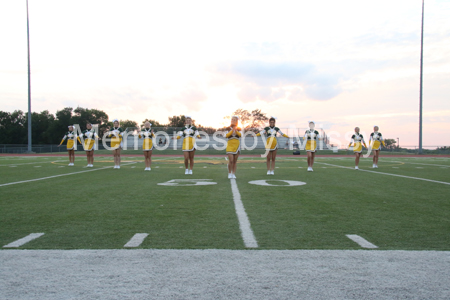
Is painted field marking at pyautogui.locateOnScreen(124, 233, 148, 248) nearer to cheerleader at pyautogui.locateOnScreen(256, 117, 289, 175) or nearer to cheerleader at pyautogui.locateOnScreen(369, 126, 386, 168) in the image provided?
cheerleader at pyautogui.locateOnScreen(256, 117, 289, 175)

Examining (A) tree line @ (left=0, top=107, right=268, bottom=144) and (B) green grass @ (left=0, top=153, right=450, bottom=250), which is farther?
(A) tree line @ (left=0, top=107, right=268, bottom=144)

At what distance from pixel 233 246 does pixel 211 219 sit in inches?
56.6

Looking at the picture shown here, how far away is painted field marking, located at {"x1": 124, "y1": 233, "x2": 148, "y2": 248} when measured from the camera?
3768 mm

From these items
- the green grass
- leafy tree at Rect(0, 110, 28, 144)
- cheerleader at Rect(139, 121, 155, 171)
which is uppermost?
leafy tree at Rect(0, 110, 28, 144)

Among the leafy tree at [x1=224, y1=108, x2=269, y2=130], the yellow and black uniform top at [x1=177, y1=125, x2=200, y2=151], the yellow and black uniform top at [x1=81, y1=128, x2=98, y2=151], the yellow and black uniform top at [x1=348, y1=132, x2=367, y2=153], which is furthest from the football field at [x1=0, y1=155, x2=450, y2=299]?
the leafy tree at [x1=224, y1=108, x2=269, y2=130]

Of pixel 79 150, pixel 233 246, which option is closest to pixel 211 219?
pixel 233 246

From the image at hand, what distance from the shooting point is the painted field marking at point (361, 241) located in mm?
3770

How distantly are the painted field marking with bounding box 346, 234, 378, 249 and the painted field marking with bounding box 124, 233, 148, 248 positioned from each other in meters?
2.41

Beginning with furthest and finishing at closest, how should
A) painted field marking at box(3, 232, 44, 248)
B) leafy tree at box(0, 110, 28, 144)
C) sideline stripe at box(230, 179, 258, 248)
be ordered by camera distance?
1. leafy tree at box(0, 110, 28, 144)
2. sideline stripe at box(230, 179, 258, 248)
3. painted field marking at box(3, 232, 44, 248)

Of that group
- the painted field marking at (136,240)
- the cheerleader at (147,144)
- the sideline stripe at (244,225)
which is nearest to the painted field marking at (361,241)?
the sideline stripe at (244,225)

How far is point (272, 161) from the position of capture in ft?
41.2

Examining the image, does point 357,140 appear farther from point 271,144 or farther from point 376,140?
point 271,144

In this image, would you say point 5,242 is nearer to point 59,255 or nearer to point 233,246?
point 59,255

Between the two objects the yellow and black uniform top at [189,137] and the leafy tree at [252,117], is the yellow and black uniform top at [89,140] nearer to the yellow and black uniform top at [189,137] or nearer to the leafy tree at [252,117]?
the yellow and black uniform top at [189,137]
